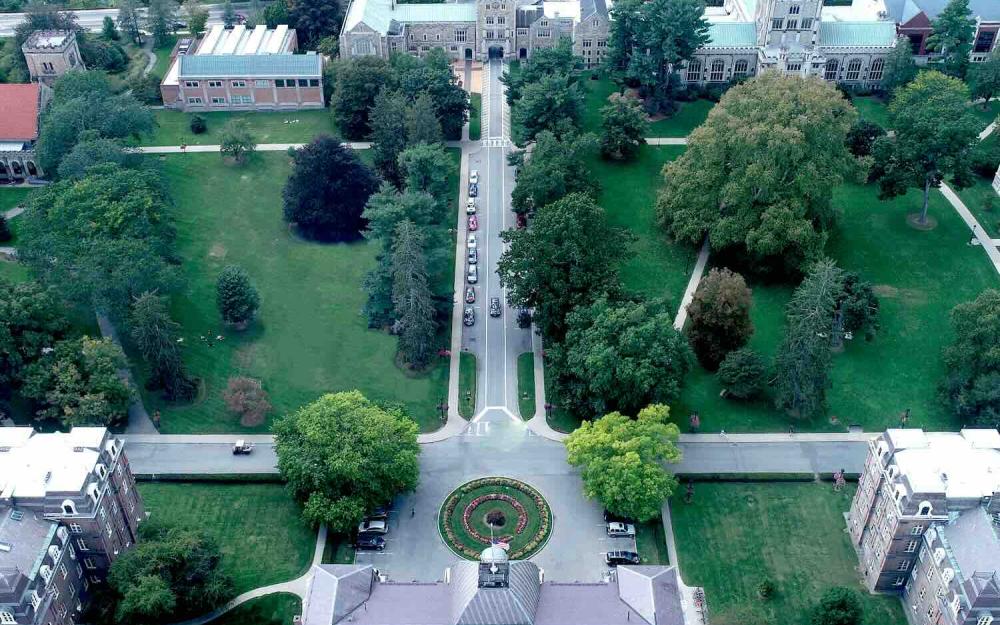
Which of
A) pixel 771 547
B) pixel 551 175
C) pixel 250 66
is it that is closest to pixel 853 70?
pixel 551 175

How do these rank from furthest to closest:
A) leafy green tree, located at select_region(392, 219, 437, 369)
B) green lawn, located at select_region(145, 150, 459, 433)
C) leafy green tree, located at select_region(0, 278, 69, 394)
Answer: green lawn, located at select_region(145, 150, 459, 433) < leafy green tree, located at select_region(392, 219, 437, 369) < leafy green tree, located at select_region(0, 278, 69, 394)

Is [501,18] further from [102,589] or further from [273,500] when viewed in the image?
[102,589]

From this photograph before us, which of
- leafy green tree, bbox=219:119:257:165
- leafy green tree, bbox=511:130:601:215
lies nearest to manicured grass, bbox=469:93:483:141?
leafy green tree, bbox=511:130:601:215

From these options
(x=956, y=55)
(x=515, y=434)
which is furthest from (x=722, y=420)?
(x=956, y=55)

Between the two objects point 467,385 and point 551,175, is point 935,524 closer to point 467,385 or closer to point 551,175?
point 467,385

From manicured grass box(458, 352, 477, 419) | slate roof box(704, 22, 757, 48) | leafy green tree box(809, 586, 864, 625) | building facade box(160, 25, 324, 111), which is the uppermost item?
slate roof box(704, 22, 757, 48)

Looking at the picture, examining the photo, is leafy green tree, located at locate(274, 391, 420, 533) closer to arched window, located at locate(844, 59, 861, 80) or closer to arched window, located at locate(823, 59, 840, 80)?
arched window, located at locate(823, 59, 840, 80)
